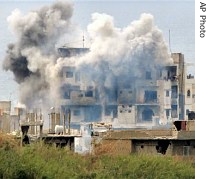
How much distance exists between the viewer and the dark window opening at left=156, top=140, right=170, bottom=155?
5719 mm

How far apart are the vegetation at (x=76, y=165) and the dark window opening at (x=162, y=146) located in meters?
0.61

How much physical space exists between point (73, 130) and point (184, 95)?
1.12 metres

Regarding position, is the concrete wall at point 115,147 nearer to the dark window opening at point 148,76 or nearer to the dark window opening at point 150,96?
the dark window opening at point 150,96

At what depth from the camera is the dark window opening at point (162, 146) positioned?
572 cm

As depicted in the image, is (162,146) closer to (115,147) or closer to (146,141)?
(146,141)

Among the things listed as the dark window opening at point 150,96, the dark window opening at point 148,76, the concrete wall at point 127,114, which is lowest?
the concrete wall at point 127,114

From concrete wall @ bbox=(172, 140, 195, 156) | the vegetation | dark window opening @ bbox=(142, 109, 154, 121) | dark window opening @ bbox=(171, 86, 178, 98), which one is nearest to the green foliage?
the vegetation

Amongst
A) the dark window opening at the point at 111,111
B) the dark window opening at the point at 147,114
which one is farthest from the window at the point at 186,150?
the dark window opening at the point at 111,111

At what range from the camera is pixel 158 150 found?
5715 millimetres

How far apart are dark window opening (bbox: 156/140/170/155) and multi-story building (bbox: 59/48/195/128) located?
1.16 feet

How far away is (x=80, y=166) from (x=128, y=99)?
874mm
